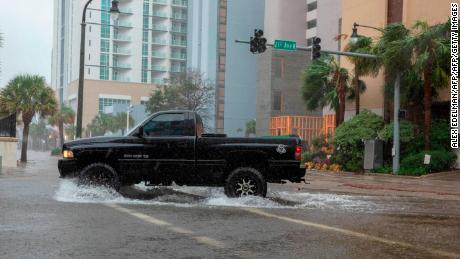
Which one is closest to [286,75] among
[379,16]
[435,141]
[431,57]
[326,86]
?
[326,86]

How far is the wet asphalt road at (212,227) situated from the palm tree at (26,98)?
1154 inches

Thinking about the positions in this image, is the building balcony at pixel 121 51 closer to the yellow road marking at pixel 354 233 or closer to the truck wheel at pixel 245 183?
the truck wheel at pixel 245 183

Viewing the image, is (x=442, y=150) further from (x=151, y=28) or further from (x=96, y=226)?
(x=151, y=28)

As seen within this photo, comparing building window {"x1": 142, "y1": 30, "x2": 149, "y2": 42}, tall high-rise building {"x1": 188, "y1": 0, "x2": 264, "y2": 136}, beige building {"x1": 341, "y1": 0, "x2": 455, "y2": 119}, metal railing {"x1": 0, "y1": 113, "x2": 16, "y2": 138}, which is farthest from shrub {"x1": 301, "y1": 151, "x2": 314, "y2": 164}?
building window {"x1": 142, "y1": 30, "x2": 149, "y2": 42}

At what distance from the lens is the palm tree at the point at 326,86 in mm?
38844

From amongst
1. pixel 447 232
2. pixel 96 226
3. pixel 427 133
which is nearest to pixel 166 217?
pixel 96 226

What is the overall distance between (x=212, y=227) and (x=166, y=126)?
165 inches

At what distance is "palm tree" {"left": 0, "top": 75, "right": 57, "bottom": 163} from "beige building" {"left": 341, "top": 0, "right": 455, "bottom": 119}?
22.4 m

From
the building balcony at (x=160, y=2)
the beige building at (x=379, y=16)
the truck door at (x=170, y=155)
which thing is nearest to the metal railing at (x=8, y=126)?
the truck door at (x=170, y=155)

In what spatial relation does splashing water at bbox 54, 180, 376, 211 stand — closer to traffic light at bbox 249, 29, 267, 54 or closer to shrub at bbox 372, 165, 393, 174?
traffic light at bbox 249, 29, 267, 54

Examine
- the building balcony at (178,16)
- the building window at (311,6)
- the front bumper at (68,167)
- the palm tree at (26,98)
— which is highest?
the building balcony at (178,16)

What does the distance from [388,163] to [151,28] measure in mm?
106457

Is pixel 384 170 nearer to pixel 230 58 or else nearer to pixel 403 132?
pixel 403 132

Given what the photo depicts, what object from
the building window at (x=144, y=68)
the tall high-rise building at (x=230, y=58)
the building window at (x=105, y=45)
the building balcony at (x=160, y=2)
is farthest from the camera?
the building window at (x=144, y=68)
